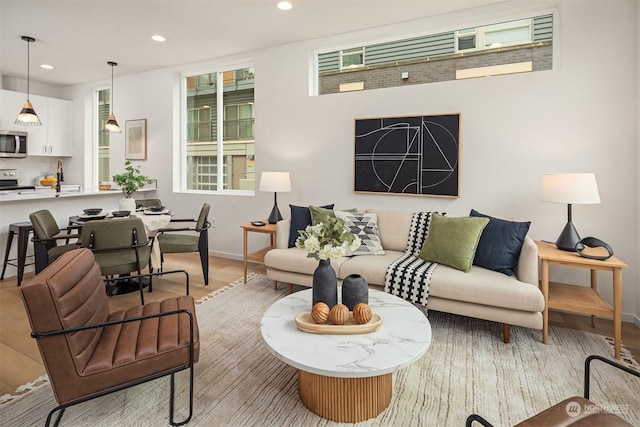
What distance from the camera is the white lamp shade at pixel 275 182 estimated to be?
4031 mm

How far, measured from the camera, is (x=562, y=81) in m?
3.15

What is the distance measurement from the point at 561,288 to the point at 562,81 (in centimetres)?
179

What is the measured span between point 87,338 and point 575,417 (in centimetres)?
201

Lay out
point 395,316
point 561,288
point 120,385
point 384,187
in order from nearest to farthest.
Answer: point 120,385
point 395,316
point 561,288
point 384,187

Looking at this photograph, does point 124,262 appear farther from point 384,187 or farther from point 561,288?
point 561,288

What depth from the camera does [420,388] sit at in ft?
6.76

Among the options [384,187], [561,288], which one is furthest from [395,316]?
[384,187]

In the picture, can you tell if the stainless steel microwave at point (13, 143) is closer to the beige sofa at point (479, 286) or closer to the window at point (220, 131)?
the window at point (220, 131)

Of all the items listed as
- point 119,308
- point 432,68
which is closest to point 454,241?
point 432,68

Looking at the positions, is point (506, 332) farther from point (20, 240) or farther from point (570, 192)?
point (20, 240)

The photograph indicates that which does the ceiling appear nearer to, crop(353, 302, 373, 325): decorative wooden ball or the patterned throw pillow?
the patterned throw pillow

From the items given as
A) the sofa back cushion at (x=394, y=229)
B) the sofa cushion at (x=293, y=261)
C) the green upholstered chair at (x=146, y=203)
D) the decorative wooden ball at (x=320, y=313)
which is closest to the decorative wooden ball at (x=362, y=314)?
the decorative wooden ball at (x=320, y=313)

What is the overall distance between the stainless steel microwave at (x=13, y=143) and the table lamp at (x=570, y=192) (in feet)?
23.5

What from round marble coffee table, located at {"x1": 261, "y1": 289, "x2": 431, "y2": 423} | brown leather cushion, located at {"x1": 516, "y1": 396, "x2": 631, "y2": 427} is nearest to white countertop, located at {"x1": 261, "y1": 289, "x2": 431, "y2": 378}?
round marble coffee table, located at {"x1": 261, "y1": 289, "x2": 431, "y2": 423}
